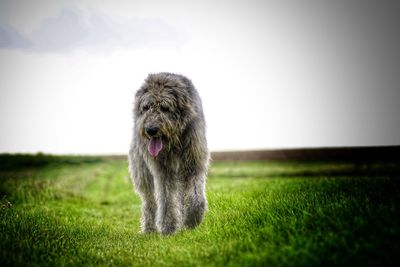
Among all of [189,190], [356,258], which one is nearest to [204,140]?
[189,190]

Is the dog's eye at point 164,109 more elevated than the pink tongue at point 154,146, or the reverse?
the dog's eye at point 164,109

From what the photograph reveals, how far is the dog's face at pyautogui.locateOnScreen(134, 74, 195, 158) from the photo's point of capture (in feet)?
23.3

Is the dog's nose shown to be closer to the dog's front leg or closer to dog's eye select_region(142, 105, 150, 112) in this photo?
dog's eye select_region(142, 105, 150, 112)

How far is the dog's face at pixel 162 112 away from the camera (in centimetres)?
709

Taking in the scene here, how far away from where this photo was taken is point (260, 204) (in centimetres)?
764

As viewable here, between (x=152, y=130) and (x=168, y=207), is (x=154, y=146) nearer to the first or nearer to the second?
(x=152, y=130)

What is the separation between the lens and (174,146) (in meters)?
7.46

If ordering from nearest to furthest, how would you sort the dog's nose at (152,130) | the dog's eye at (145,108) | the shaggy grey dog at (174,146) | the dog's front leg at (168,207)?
the dog's nose at (152,130) → the shaggy grey dog at (174,146) → the dog's eye at (145,108) → the dog's front leg at (168,207)

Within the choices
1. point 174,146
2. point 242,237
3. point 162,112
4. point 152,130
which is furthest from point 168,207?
point 242,237

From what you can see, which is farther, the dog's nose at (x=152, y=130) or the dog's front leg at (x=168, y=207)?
the dog's front leg at (x=168, y=207)

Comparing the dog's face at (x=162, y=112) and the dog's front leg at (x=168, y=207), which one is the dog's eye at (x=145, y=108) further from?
the dog's front leg at (x=168, y=207)

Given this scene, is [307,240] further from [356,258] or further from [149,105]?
[149,105]

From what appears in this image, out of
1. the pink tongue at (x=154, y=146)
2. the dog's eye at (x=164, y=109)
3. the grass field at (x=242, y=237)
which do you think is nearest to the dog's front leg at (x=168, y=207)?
the grass field at (x=242, y=237)

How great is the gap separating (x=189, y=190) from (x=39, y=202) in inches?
296
